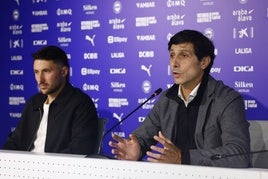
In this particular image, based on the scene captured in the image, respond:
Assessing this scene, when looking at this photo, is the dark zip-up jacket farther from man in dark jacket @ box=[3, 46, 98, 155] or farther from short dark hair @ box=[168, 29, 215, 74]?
short dark hair @ box=[168, 29, 215, 74]

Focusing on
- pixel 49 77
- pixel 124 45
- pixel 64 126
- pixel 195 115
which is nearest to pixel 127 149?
pixel 195 115

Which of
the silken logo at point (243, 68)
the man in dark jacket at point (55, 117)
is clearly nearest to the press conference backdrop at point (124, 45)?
the silken logo at point (243, 68)

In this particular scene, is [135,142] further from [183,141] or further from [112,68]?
[112,68]

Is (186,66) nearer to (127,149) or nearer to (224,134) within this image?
(224,134)

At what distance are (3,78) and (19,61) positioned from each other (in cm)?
27

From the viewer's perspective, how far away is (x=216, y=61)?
3760 mm

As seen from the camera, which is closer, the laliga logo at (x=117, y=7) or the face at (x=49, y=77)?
the face at (x=49, y=77)

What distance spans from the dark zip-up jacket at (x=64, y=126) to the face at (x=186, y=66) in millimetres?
699

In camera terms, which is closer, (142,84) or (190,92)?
(190,92)

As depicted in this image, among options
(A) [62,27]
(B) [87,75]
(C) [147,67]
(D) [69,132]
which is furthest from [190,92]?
(A) [62,27]

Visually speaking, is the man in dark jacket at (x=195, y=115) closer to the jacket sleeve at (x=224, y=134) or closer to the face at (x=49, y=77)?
the jacket sleeve at (x=224, y=134)

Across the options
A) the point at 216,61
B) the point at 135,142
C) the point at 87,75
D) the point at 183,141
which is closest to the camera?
the point at 135,142

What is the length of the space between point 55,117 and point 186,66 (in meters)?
0.98

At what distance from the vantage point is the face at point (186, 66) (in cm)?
253
